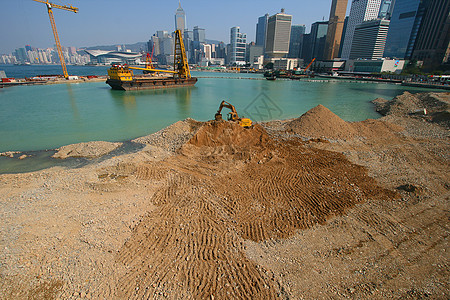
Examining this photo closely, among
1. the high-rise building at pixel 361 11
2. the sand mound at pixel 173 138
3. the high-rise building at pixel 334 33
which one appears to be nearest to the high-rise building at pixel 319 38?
the high-rise building at pixel 334 33

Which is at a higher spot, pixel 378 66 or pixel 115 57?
pixel 115 57

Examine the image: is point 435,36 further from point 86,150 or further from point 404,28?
point 86,150

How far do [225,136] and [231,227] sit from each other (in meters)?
6.11

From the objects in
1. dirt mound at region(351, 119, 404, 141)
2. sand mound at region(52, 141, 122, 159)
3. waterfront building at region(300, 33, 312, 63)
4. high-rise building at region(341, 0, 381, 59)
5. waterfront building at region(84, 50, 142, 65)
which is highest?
high-rise building at region(341, 0, 381, 59)

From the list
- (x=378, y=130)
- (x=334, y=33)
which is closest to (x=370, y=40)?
(x=334, y=33)

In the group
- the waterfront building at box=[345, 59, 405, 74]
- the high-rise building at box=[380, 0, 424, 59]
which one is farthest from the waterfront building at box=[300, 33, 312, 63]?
the waterfront building at box=[345, 59, 405, 74]

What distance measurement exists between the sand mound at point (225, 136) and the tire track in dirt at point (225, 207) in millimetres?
53

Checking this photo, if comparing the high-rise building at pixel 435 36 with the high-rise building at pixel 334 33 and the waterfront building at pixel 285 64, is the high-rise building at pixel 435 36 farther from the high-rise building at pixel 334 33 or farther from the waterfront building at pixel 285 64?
the high-rise building at pixel 334 33

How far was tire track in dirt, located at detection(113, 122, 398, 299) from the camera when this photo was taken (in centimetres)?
419

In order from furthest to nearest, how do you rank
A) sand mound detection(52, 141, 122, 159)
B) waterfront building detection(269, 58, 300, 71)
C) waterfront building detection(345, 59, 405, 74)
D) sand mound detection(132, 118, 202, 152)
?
waterfront building detection(269, 58, 300, 71) < waterfront building detection(345, 59, 405, 74) < sand mound detection(132, 118, 202, 152) < sand mound detection(52, 141, 122, 159)

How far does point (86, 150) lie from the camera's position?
36.9ft

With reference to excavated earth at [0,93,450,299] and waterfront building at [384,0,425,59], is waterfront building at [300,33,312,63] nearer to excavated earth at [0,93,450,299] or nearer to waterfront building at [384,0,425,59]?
waterfront building at [384,0,425,59]

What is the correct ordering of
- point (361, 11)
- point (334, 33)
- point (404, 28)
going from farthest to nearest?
point (361, 11) < point (334, 33) < point (404, 28)

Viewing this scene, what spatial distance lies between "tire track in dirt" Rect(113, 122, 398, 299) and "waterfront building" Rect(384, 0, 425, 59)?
5298 inches
